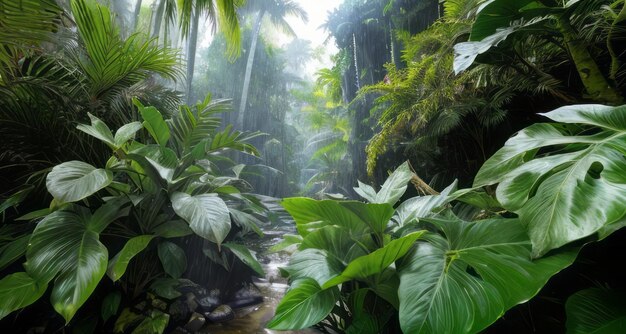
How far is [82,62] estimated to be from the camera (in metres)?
2.44

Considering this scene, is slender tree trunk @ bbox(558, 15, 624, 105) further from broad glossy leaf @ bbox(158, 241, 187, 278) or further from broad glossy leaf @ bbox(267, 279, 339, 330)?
broad glossy leaf @ bbox(158, 241, 187, 278)

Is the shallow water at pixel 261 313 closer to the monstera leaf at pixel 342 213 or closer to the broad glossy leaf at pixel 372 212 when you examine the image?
the monstera leaf at pixel 342 213

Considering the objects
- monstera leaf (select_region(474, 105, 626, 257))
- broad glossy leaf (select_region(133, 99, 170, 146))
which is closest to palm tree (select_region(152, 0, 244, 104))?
broad glossy leaf (select_region(133, 99, 170, 146))

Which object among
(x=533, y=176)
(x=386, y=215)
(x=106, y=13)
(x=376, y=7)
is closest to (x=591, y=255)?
(x=533, y=176)

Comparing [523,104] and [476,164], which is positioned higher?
[523,104]

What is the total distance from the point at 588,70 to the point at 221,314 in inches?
100

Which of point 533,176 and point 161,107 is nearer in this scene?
point 533,176

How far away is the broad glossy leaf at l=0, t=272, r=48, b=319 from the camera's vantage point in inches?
46.4

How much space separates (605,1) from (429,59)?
129 cm

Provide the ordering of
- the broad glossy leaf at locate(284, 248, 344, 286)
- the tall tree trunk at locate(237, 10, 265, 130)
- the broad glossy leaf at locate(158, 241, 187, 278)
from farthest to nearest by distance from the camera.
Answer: the tall tree trunk at locate(237, 10, 265, 130) → the broad glossy leaf at locate(158, 241, 187, 278) → the broad glossy leaf at locate(284, 248, 344, 286)

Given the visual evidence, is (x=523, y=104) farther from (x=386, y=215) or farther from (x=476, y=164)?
(x=386, y=215)

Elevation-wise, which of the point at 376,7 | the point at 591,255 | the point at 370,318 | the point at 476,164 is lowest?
the point at 370,318

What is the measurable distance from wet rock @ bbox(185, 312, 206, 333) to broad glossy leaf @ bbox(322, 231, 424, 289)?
4.46 ft

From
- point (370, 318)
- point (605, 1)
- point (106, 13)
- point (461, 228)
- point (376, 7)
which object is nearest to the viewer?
point (461, 228)
